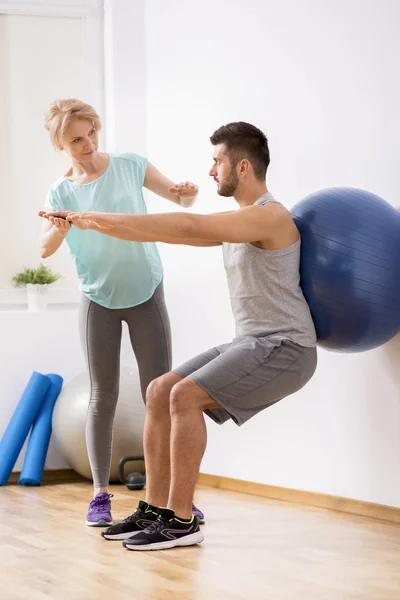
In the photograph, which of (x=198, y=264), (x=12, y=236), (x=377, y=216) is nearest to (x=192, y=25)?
(x=198, y=264)

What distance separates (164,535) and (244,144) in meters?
1.24

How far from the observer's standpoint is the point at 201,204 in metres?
4.54

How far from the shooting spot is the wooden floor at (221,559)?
2420 millimetres

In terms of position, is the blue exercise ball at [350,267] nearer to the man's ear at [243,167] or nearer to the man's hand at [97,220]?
the man's ear at [243,167]

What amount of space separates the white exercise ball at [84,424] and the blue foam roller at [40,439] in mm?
120

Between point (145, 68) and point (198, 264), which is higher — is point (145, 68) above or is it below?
above

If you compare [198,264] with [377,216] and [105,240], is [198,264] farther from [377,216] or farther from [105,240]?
[377,216]

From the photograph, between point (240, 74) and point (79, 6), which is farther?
point (79, 6)

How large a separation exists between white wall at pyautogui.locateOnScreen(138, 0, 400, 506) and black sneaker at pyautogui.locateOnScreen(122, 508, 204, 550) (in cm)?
83

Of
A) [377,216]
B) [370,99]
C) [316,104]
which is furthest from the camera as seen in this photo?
[316,104]

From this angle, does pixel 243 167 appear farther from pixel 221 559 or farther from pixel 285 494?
pixel 285 494

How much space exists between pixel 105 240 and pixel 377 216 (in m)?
1.02

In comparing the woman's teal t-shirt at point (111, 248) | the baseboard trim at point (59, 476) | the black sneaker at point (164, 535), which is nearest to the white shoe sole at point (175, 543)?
the black sneaker at point (164, 535)

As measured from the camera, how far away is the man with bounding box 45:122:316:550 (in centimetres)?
282
